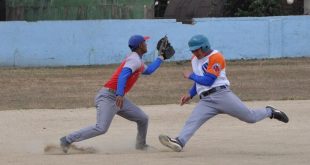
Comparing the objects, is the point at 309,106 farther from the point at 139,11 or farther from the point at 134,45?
the point at 139,11

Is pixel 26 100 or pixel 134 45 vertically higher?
pixel 134 45

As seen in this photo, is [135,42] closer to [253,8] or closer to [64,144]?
[64,144]

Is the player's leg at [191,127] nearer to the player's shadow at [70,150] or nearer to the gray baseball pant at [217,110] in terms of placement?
the gray baseball pant at [217,110]

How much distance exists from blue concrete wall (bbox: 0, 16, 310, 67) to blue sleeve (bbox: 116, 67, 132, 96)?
16.5 meters

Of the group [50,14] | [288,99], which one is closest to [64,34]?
[50,14]

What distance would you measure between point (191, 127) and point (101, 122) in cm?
114

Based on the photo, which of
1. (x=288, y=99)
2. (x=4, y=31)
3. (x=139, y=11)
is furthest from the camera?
(x=139, y=11)

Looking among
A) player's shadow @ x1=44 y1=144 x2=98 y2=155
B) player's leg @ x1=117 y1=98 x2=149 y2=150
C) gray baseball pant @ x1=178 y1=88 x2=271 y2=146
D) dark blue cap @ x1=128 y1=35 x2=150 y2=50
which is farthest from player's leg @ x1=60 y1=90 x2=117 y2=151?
gray baseball pant @ x1=178 y1=88 x2=271 y2=146

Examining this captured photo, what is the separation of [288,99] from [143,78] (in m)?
6.38

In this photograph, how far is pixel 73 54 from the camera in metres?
26.3

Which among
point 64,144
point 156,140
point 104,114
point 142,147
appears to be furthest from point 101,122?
point 156,140

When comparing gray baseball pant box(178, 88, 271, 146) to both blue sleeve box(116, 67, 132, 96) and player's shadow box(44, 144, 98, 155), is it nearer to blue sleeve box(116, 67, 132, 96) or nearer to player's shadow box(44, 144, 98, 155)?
blue sleeve box(116, 67, 132, 96)

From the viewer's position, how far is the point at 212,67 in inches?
379

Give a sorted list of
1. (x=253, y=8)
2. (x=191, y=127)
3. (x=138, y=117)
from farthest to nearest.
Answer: (x=253, y=8) → (x=138, y=117) → (x=191, y=127)
